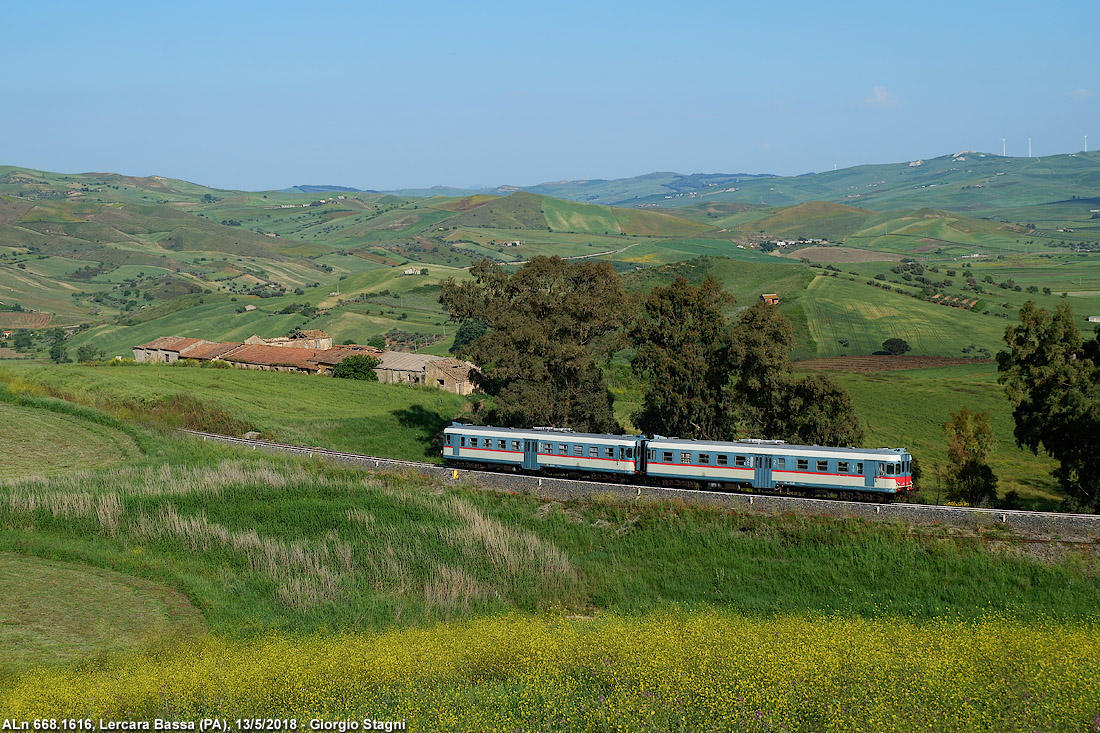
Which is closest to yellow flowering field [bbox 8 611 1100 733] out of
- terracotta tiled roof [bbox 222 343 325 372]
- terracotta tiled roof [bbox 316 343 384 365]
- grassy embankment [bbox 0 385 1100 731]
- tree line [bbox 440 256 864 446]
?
grassy embankment [bbox 0 385 1100 731]

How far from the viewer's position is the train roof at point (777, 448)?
40375 mm

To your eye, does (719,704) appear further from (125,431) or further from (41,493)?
(125,431)

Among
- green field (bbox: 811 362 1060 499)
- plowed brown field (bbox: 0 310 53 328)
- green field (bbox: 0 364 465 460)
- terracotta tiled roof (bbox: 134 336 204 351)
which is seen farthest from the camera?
plowed brown field (bbox: 0 310 53 328)

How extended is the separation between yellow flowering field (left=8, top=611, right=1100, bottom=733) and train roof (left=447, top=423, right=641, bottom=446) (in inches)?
785

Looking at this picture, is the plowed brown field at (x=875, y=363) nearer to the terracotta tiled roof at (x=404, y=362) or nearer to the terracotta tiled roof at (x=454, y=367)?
the terracotta tiled roof at (x=454, y=367)

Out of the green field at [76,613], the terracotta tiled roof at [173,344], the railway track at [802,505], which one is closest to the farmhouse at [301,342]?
the terracotta tiled roof at [173,344]

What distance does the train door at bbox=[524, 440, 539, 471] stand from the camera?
47406mm

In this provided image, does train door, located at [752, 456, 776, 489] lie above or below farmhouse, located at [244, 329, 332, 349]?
above

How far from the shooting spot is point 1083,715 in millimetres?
19203

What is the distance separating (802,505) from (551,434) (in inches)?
596

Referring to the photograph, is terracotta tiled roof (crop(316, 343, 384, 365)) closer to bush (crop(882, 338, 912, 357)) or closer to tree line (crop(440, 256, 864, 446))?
tree line (crop(440, 256, 864, 446))

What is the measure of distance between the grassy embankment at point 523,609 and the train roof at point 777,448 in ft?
18.7

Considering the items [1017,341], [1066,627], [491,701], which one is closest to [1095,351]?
[1017,341]

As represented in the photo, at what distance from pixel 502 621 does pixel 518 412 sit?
26297mm
